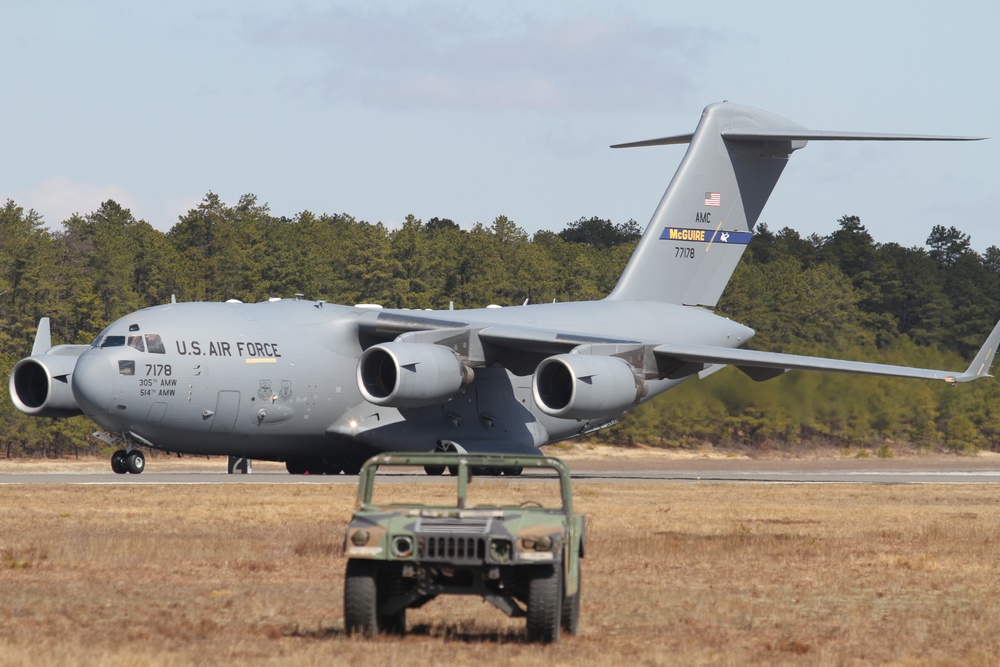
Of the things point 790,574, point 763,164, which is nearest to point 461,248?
point 763,164

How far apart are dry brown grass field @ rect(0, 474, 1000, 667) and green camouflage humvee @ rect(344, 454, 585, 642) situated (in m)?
0.23

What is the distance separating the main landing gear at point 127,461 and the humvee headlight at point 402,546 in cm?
2008

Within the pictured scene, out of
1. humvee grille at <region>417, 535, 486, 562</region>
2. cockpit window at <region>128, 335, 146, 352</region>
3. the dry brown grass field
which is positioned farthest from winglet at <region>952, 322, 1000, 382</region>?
humvee grille at <region>417, 535, 486, 562</region>

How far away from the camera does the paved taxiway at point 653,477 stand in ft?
89.8

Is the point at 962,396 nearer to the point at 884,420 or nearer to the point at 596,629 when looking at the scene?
the point at 884,420

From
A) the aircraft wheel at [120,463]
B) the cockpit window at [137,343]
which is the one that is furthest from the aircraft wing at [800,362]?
the aircraft wheel at [120,463]

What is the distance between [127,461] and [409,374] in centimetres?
567

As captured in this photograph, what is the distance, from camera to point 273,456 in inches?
1151

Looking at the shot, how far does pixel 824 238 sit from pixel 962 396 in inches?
1836

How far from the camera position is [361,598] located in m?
9.03

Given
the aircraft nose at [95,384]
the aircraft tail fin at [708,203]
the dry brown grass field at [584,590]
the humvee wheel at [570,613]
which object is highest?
the aircraft tail fin at [708,203]

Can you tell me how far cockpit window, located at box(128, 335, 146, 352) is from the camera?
25906 millimetres

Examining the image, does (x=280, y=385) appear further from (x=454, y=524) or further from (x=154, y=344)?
(x=454, y=524)

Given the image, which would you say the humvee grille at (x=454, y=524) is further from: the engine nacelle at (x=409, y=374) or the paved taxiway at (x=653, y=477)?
the paved taxiway at (x=653, y=477)
